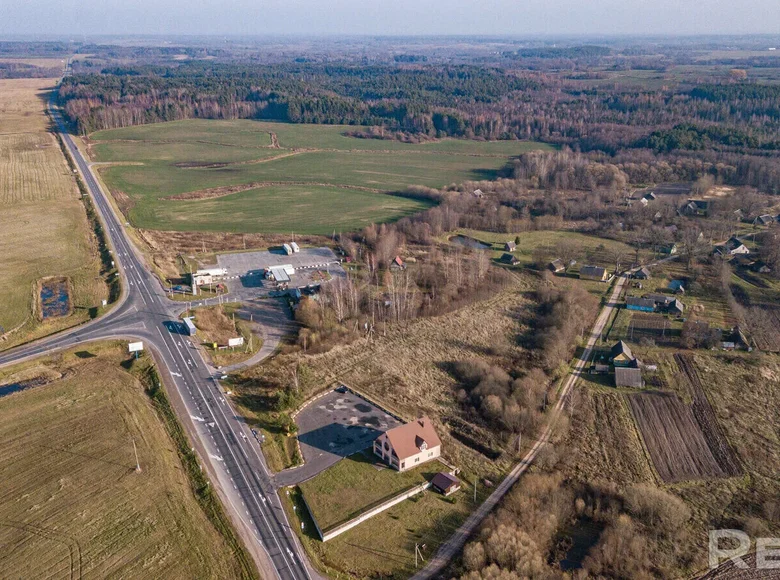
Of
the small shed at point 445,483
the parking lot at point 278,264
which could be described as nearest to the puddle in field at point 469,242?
the parking lot at point 278,264

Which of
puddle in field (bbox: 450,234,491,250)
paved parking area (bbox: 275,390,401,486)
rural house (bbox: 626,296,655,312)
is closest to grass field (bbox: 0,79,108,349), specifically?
paved parking area (bbox: 275,390,401,486)

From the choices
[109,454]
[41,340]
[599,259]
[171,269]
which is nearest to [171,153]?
[171,269]

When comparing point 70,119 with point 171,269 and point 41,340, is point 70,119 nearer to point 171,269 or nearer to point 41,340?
point 171,269

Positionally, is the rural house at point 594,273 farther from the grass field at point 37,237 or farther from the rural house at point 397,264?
the grass field at point 37,237

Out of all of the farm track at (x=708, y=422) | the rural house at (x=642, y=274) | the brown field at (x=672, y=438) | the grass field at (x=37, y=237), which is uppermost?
the grass field at (x=37, y=237)

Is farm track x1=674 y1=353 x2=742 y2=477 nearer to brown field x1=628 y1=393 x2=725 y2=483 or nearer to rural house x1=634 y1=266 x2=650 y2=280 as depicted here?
brown field x1=628 y1=393 x2=725 y2=483

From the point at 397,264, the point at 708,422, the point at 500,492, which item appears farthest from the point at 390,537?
the point at 397,264

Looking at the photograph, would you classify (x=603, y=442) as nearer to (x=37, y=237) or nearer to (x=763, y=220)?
(x=763, y=220)

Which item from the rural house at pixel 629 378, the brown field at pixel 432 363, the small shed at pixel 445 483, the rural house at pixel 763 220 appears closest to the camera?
the small shed at pixel 445 483
